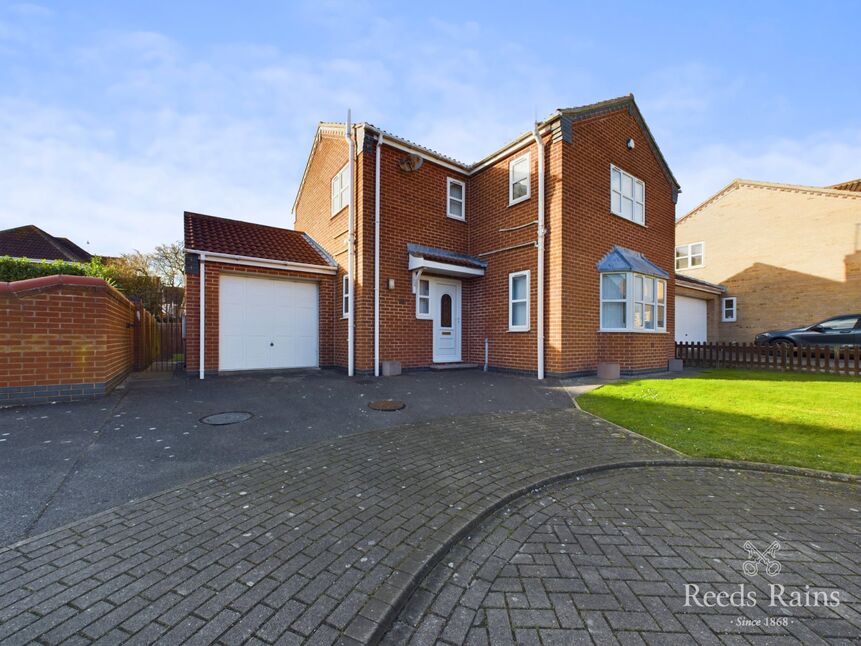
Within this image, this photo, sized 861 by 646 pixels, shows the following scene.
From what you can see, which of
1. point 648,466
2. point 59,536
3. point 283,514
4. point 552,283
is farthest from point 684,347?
point 59,536

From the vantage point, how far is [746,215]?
20.2 metres

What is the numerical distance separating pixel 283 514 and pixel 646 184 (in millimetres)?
14636

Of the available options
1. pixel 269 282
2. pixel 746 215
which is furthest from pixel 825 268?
pixel 269 282

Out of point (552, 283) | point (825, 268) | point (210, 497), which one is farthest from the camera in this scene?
point (825, 268)

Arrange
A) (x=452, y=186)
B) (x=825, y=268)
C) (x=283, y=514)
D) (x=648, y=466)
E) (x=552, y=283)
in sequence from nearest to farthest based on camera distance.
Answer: (x=283, y=514), (x=648, y=466), (x=552, y=283), (x=452, y=186), (x=825, y=268)

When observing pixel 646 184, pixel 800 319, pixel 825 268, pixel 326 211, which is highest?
pixel 646 184

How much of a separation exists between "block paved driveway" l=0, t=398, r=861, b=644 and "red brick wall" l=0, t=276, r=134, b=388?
5.06m

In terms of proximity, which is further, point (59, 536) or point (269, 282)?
point (269, 282)

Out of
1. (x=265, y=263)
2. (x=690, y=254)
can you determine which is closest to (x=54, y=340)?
(x=265, y=263)

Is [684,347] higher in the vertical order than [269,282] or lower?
lower

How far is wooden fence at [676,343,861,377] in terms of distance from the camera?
11.6 m

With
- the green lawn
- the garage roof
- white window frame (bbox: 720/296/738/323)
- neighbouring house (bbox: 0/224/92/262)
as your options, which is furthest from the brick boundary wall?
white window frame (bbox: 720/296/738/323)

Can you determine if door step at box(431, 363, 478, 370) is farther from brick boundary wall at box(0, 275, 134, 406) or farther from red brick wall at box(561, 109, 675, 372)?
brick boundary wall at box(0, 275, 134, 406)

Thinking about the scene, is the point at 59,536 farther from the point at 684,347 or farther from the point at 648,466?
the point at 684,347
